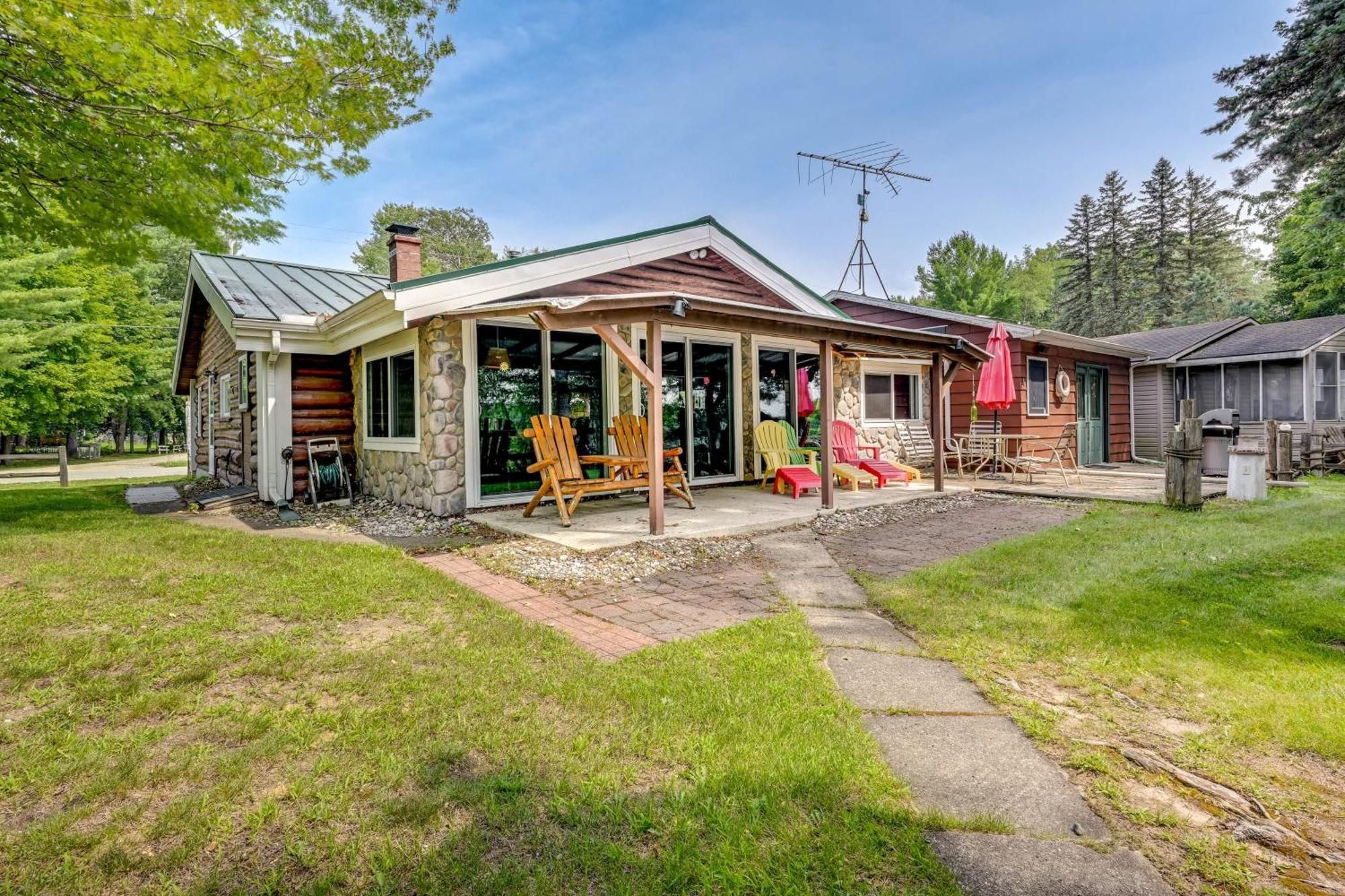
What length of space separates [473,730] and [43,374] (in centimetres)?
2303

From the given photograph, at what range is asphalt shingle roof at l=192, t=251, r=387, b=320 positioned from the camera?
8156mm

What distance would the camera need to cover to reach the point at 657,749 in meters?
1.94

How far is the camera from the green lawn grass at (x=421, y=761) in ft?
4.72

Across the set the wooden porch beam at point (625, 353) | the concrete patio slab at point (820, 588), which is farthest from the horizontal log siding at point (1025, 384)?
the concrete patio slab at point (820, 588)

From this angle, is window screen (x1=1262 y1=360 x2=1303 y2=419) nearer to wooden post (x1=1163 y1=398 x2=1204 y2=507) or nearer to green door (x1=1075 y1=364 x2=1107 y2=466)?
green door (x1=1075 y1=364 x2=1107 y2=466)

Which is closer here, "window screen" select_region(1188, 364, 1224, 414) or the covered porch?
the covered porch

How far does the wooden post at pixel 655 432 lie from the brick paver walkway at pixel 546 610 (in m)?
1.55

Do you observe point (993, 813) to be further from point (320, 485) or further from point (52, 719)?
point (320, 485)

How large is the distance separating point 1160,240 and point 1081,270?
3335mm

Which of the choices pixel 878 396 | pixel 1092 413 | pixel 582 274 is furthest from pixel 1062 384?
pixel 582 274

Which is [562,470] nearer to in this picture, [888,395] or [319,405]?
[319,405]

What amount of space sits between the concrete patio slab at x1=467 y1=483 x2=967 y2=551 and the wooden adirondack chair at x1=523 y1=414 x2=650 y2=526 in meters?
0.22

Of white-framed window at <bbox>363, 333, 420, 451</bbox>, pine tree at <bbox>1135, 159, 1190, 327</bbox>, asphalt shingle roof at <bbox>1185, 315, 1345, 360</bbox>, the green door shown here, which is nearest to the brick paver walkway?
white-framed window at <bbox>363, 333, 420, 451</bbox>

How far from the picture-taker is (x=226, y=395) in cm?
1036
